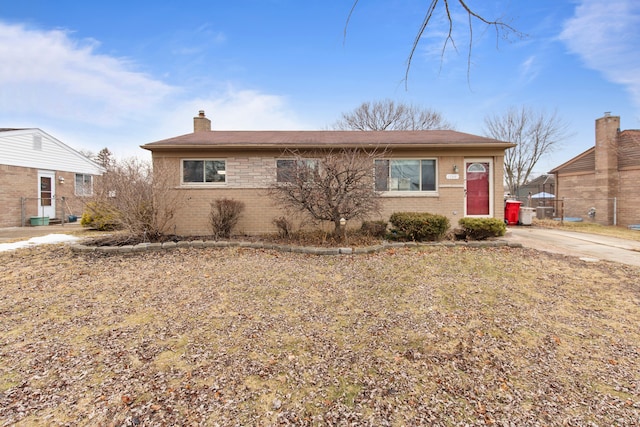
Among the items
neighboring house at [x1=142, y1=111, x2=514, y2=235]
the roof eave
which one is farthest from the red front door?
the roof eave

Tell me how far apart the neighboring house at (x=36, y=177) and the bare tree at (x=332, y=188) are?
37.7 ft

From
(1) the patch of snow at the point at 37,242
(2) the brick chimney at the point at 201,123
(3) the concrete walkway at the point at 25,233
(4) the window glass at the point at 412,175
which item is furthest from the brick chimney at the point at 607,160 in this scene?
(3) the concrete walkway at the point at 25,233

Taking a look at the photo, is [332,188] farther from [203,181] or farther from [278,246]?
[203,181]

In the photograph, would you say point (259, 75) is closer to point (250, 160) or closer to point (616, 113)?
point (250, 160)

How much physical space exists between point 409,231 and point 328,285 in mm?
3697

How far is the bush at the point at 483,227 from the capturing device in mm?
7941

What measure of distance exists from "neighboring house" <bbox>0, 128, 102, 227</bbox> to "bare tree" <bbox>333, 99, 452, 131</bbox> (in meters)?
20.7

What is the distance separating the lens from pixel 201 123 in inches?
502

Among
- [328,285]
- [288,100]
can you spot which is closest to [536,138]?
[288,100]

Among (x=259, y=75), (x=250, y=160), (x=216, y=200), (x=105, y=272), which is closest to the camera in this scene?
(x=105, y=272)

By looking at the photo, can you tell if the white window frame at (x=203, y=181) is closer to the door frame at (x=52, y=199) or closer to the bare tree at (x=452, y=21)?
the bare tree at (x=452, y=21)

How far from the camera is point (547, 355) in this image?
2.88m

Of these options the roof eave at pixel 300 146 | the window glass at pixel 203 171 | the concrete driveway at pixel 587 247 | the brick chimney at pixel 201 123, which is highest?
the brick chimney at pixel 201 123

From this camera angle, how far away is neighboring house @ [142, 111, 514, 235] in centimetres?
942
